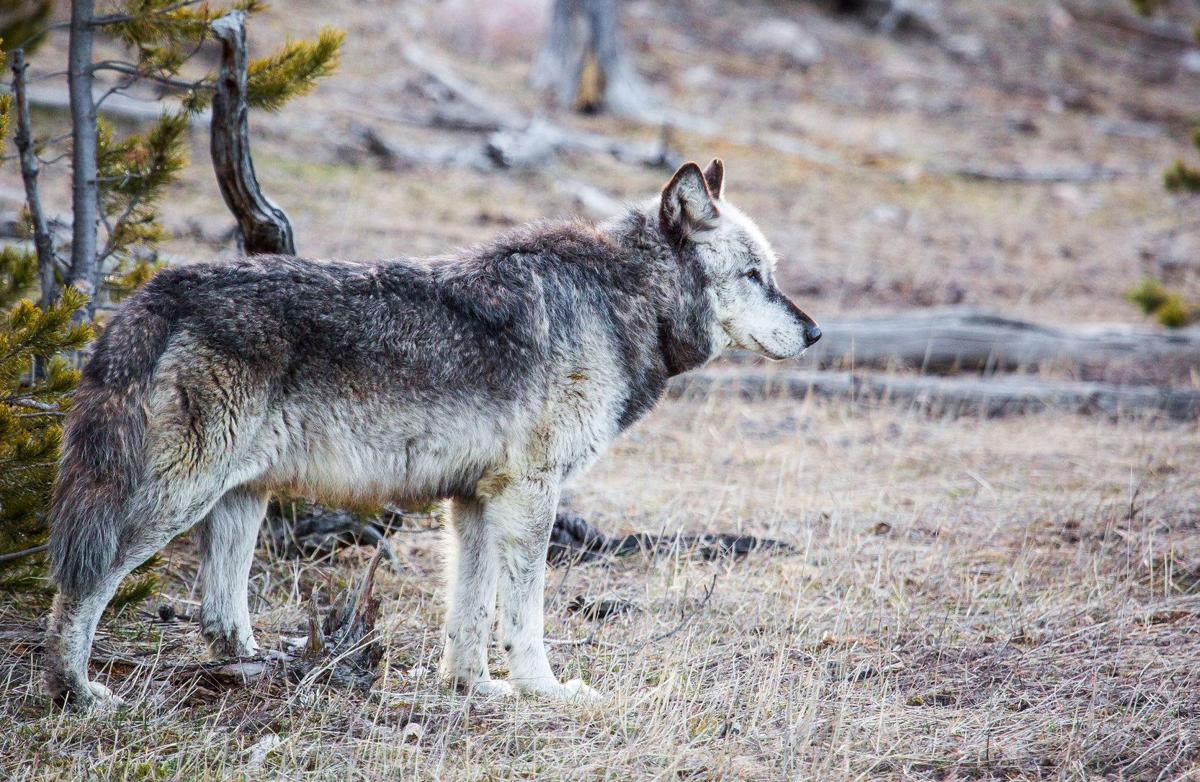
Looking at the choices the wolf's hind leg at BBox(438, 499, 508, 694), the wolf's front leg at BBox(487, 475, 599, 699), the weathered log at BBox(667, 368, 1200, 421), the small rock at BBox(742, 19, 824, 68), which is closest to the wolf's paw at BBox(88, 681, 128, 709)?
the wolf's hind leg at BBox(438, 499, 508, 694)

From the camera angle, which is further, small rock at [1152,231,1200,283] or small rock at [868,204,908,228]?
small rock at [868,204,908,228]

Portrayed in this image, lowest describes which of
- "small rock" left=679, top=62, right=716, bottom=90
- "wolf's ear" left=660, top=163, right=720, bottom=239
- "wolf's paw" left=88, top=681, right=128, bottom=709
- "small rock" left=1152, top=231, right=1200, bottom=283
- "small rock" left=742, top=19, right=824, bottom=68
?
"wolf's paw" left=88, top=681, right=128, bottom=709

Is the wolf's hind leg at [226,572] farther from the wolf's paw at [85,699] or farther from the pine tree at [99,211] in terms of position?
the wolf's paw at [85,699]

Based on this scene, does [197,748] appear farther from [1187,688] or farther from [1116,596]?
[1116,596]

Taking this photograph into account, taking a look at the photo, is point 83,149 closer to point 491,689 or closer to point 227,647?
point 227,647

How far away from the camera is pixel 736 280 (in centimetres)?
561

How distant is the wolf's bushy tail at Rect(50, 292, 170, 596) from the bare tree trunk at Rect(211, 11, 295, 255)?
2.01m

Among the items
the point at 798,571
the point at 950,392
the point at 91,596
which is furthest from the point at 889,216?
the point at 91,596

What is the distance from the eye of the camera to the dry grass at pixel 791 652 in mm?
4270

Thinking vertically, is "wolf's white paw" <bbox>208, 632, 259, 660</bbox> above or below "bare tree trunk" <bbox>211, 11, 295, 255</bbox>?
below

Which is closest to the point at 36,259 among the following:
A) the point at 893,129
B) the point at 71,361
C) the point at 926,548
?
the point at 71,361

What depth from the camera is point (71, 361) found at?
5820 millimetres

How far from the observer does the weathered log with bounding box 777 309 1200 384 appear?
35.7 feet

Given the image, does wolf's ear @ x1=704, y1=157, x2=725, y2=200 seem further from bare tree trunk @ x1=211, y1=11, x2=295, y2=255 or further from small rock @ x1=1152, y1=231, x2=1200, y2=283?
small rock @ x1=1152, y1=231, x2=1200, y2=283
